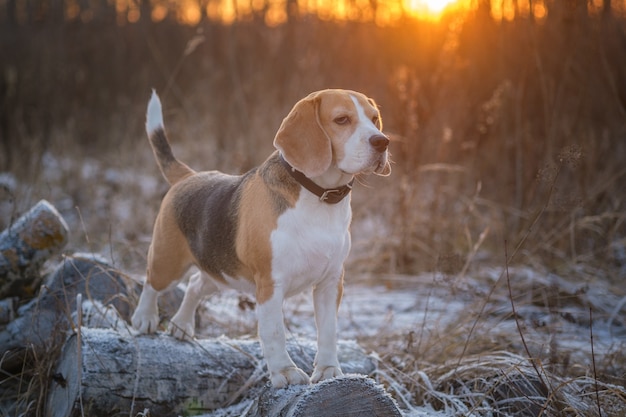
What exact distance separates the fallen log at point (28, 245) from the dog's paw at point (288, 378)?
7.02ft

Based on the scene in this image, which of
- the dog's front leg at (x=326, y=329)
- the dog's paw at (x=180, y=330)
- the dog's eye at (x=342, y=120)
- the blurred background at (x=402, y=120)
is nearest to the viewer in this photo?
the dog's eye at (x=342, y=120)

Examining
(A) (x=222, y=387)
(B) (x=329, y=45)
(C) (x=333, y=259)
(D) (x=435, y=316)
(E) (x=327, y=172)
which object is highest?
(B) (x=329, y=45)

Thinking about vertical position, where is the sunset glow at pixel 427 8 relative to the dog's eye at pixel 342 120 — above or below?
above

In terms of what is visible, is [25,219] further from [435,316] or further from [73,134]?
[73,134]

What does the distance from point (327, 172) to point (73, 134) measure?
9.10m

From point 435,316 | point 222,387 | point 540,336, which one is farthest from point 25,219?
point 540,336

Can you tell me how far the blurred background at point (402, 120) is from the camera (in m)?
6.04

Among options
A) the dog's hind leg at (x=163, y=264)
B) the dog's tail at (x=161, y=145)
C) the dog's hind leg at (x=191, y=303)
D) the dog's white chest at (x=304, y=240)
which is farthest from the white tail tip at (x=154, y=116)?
the dog's white chest at (x=304, y=240)

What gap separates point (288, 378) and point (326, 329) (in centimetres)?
35

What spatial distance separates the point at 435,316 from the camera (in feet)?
16.8

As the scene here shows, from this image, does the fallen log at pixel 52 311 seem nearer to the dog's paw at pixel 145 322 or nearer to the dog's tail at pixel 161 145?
the dog's paw at pixel 145 322

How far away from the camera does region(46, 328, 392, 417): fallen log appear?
317 cm

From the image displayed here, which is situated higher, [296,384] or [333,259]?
[333,259]

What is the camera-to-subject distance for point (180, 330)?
3.62 metres
